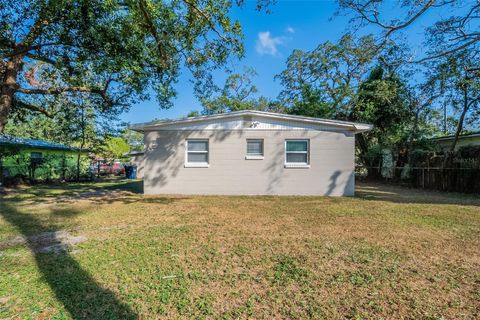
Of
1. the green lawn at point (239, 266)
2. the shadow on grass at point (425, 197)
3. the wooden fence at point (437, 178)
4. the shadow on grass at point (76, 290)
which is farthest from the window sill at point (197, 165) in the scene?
the wooden fence at point (437, 178)

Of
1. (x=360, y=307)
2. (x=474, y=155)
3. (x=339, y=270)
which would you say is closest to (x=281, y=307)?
(x=360, y=307)

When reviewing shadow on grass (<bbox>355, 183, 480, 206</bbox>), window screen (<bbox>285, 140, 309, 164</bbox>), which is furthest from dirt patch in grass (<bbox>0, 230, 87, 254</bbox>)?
shadow on grass (<bbox>355, 183, 480, 206</bbox>)

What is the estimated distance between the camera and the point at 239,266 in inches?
132

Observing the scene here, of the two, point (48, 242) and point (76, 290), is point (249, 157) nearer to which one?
point (48, 242)

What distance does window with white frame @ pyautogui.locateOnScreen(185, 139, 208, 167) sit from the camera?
1037 cm

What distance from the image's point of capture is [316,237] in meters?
4.58

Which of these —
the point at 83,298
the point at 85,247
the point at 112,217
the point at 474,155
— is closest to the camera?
the point at 83,298

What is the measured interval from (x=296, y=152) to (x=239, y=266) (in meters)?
7.52

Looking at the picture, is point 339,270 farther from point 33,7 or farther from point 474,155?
point 474,155

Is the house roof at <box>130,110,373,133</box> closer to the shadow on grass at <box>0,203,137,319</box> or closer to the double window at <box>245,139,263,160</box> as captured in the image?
the double window at <box>245,139,263,160</box>

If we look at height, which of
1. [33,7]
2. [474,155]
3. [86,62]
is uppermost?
[33,7]

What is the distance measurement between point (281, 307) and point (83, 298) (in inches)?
81.8

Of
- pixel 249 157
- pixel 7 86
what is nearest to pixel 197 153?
pixel 249 157

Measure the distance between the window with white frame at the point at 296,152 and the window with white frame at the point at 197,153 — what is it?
347 cm
